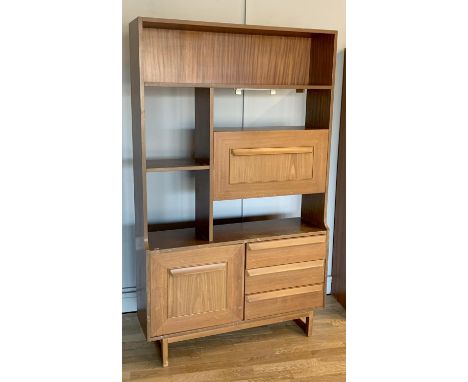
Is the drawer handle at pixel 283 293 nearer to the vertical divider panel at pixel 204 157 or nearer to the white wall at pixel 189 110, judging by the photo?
the vertical divider panel at pixel 204 157

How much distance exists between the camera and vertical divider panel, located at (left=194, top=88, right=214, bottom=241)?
2.14 metres

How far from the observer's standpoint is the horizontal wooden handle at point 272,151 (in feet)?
7.19

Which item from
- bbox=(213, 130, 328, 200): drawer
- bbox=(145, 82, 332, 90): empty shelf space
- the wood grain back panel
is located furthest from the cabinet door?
the wood grain back panel

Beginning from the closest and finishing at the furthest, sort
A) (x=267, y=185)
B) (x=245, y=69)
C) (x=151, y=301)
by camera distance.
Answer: (x=151, y=301), (x=267, y=185), (x=245, y=69)

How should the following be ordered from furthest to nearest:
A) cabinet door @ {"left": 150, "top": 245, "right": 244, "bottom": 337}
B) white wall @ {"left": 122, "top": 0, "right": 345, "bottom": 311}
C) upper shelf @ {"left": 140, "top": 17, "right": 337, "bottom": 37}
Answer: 1. white wall @ {"left": 122, "top": 0, "right": 345, "bottom": 311}
2. cabinet door @ {"left": 150, "top": 245, "right": 244, "bottom": 337}
3. upper shelf @ {"left": 140, "top": 17, "right": 337, "bottom": 37}

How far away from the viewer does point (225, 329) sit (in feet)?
7.63

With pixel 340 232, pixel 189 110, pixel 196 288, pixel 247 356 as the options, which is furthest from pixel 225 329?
pixel 189 110

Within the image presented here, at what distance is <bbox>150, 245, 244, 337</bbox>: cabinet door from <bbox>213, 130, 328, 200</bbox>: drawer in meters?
0.31

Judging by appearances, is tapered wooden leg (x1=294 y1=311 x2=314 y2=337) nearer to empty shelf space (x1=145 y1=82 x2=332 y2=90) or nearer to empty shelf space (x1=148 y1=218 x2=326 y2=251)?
empty shelf space (x1=148 y1=218 x2=326 y2=251)
